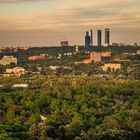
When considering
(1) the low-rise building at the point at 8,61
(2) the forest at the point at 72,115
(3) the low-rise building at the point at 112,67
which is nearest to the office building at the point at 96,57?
(3) the low-rise building at the point at 112,67

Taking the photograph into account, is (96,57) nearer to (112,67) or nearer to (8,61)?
(8,61)

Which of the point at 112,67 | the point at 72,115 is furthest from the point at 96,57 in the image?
the point at 72,115

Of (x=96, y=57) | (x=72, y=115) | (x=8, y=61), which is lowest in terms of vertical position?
(x=8, y=61)

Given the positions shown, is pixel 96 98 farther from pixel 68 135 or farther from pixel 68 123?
pixel 68 135

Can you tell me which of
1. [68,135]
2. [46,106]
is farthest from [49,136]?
[46,106]

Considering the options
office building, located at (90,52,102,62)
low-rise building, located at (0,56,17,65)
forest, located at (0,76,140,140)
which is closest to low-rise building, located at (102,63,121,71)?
office building, located at (90,52,102,62)

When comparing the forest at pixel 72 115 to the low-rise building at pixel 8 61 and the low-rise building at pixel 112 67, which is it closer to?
the low-rise building at pixel 112 67

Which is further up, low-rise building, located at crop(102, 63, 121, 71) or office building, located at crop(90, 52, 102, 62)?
low-rise building, located at crop(102, 63, 121, 71)

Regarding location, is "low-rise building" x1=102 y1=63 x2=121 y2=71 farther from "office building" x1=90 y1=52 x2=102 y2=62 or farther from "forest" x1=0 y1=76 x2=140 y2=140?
"forest" x1=0 y1=76 x2=140 y2=140

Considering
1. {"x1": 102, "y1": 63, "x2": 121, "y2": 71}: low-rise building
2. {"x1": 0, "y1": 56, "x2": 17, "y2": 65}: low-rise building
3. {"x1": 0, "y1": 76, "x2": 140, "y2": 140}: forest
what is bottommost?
{"x1": 0, "y1": 56, "x2": 17, "y2": 65}: low-rise building
